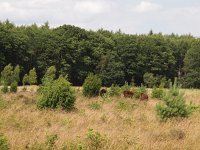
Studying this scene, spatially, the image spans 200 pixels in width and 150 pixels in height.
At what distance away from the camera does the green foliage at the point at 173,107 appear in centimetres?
1437

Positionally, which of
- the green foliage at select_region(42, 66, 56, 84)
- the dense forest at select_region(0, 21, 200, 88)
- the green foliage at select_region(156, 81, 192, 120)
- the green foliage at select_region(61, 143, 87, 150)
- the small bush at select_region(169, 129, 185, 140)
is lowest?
the small bush at select_region(169, 129, 185, 140)

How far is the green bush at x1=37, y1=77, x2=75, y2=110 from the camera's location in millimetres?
17812

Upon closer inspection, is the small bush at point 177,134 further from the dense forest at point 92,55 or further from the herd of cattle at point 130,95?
the dense forest at point 92,55

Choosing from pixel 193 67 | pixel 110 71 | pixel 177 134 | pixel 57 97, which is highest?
pixel 193 67

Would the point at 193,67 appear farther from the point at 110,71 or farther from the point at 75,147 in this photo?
the point at 75,147

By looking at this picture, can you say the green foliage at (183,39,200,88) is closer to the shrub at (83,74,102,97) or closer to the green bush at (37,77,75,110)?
the shrub at (83,74,102,97)

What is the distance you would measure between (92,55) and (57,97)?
177 feet

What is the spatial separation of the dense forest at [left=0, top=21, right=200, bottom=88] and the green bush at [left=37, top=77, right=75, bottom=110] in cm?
4331

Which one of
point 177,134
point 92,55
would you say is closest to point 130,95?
point 177,134

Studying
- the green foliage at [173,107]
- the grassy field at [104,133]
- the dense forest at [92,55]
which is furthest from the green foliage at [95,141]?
the dense forest at [92,55]

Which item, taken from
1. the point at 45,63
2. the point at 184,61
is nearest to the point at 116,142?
the point at 45,63

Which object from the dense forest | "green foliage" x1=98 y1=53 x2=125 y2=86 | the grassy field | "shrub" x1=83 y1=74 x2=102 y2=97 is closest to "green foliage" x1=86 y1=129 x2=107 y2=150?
the grassy field

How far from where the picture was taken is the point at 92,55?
7194 cm

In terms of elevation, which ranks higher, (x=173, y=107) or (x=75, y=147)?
(x=173, y=107)
